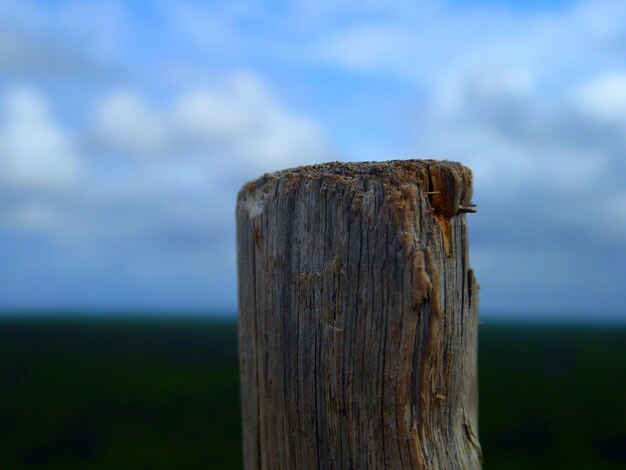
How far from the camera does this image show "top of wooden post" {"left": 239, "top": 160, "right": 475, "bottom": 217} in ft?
7.84

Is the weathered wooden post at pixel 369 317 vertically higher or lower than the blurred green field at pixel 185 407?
higher

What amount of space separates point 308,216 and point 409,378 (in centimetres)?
74

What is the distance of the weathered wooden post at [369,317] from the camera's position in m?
2.27

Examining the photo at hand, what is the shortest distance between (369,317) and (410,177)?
1.89 ft

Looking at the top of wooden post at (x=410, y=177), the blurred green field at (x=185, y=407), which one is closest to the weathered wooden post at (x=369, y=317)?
the top of wooden post at (x=410, y=177)

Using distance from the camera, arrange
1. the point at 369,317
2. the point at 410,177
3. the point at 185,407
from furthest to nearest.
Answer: the point at 185,407, the point at 410,177, the point at 369,317

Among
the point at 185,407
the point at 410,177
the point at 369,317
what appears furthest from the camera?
the point at 185,407

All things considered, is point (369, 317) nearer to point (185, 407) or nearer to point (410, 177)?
point (410, 177)

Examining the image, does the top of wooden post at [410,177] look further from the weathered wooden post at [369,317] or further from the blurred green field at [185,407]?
the blurred green field at [185,407]

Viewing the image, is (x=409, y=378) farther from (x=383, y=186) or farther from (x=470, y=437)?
(x=383, y=186)

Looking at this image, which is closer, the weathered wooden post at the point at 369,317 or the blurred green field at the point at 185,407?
the weathered wooden post at the point at 369,317

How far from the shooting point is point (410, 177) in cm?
239

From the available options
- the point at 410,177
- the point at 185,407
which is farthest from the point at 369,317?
the point at 185,407

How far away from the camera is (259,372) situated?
277cm
